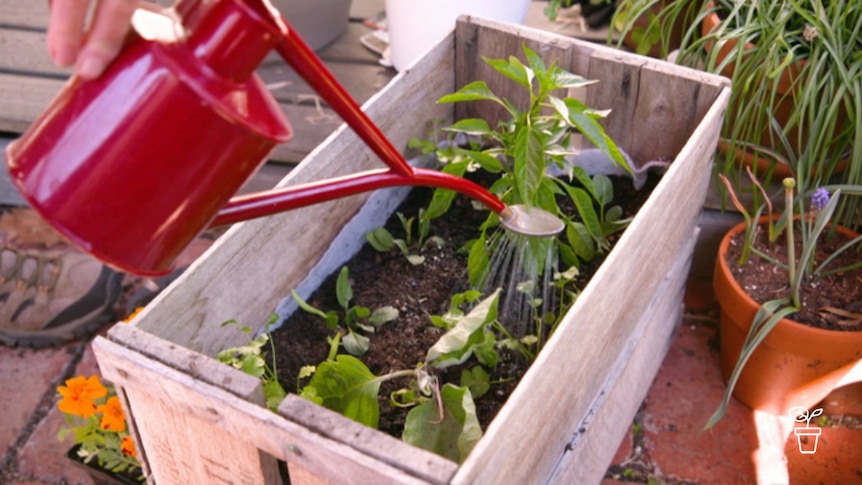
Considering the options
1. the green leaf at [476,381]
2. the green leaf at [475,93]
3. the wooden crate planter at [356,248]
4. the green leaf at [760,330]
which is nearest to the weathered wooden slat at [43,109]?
the wooden crate planter at [356,248]

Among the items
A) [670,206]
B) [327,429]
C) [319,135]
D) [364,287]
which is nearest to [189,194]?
[327,429]

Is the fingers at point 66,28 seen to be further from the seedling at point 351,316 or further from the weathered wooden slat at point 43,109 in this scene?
the weathered wooden slat at point 43,109

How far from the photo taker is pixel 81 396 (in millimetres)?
1205

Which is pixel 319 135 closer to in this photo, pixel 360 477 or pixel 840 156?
pixel 840 156

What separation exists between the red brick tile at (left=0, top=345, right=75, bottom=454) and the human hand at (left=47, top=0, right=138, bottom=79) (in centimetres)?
110

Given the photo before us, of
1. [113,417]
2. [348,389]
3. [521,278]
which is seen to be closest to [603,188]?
[521,278]

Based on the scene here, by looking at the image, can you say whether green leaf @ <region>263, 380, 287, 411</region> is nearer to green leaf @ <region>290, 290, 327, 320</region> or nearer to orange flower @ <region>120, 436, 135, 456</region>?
green leaf @ <region>290, 290, 327, 320</region>

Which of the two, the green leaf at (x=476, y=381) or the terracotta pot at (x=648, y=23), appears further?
the terracotta pot at (x=648, y=23)

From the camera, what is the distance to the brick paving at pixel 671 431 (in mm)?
1449

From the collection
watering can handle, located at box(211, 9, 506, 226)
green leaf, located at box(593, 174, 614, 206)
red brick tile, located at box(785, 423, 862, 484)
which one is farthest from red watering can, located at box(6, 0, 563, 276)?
red brick tile, located at box(785, 423, 862, 484)

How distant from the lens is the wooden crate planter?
2.68 ft

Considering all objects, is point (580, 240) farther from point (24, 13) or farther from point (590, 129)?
point (24, 13)

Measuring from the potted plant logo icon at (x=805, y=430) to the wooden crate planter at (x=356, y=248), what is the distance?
9.9 inches

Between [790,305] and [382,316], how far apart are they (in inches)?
26.8
